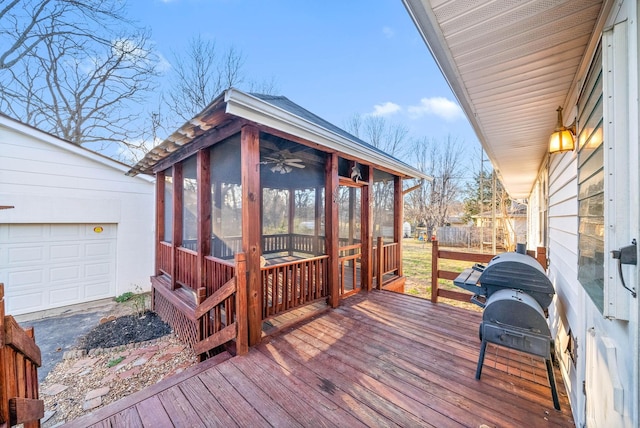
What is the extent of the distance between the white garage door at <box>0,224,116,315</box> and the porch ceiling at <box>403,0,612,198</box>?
805cm

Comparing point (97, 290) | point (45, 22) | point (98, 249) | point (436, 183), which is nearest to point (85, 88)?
point (45, 22)

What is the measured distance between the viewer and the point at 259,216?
9.82 ft

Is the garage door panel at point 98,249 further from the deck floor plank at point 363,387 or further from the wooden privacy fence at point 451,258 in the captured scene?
the wooden privacy fence at point 451,258

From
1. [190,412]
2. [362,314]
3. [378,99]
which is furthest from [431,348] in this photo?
[378,99]

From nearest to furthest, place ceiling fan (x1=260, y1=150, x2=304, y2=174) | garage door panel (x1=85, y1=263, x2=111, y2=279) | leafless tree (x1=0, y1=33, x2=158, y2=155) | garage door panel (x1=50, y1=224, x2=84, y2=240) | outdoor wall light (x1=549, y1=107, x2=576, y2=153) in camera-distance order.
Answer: outdoor wall light (x1=549, y1=107, x2=576, y2=153), ceiling fan (x1=260, y1=150, x2=304, y2=174), garage door panel (x1=50, y1=224, x2=84, y2=240), garage door panel (x1=85, y1=263, x2=111, y2=279), leafless tree (x1=0, y1=33, x2=158, y2=155)

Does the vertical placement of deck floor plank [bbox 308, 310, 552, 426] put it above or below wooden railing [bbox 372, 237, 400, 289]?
below

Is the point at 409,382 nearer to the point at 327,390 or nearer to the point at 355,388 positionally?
the point at 355,388

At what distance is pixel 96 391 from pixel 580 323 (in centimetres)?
511

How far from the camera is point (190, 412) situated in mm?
1888

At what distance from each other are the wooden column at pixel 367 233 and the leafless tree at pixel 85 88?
31.6 feet

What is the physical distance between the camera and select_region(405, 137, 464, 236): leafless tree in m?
16.0

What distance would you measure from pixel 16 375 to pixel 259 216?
7.16 ft

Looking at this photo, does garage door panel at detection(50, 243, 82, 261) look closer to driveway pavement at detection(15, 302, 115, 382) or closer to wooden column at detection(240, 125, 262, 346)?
driveway pavement at detection(15, 302, 115, 382)

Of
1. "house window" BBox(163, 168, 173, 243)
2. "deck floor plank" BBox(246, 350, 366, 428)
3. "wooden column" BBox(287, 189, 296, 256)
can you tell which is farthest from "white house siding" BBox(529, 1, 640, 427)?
"house window" BBox(163, 168, 173, 243)
